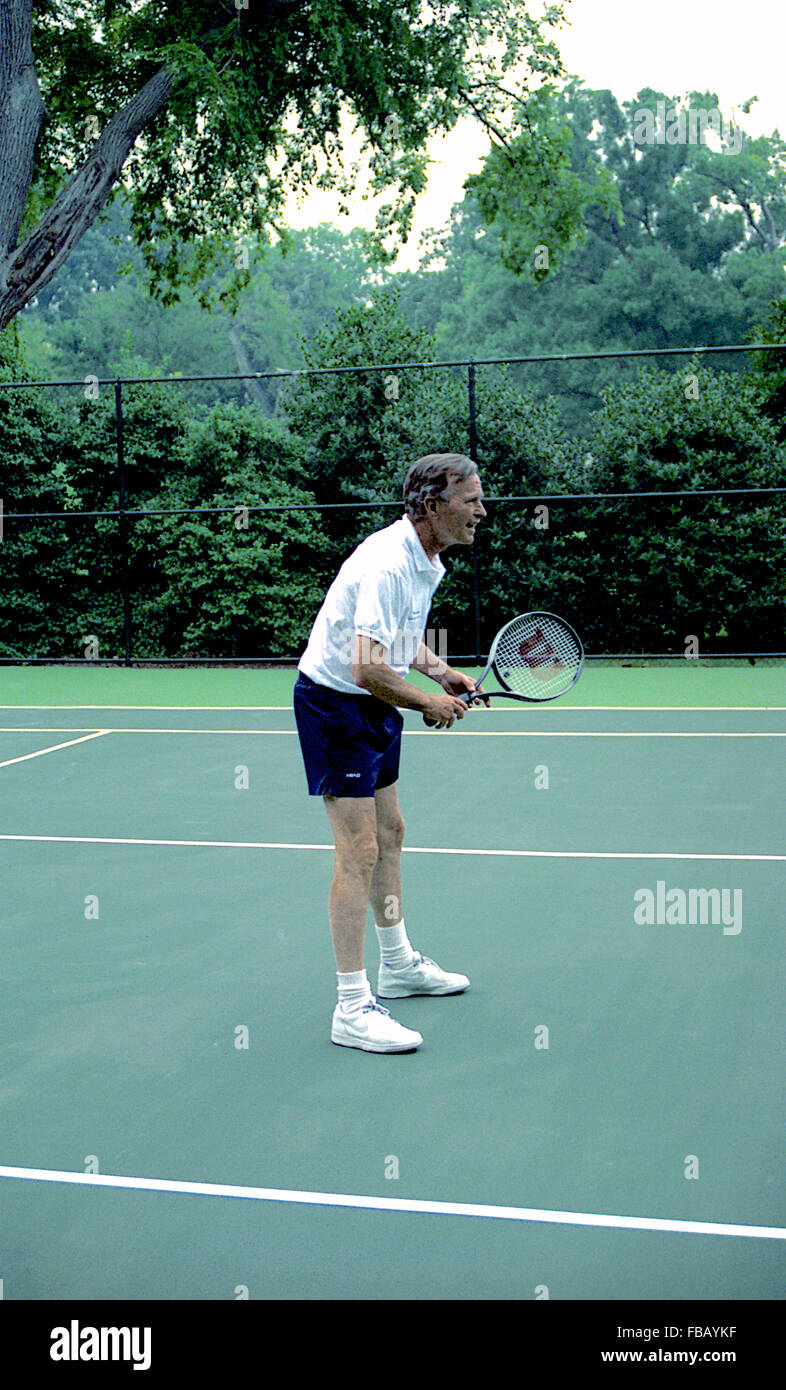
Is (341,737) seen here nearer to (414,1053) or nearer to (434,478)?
(434,478)

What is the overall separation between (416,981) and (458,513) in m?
1.45

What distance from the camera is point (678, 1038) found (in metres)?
4.04

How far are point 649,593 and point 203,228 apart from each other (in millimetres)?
8617

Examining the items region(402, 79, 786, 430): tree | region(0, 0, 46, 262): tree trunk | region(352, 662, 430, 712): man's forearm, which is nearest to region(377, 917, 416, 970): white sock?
region(352, 662, 430, 712): man's forearm

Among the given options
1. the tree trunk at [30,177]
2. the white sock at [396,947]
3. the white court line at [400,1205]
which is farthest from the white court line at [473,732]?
the tree trunk at [30,177]

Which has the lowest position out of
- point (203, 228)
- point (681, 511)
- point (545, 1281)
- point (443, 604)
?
point (545, 1281)

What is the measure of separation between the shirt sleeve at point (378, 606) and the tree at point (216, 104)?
12.5m

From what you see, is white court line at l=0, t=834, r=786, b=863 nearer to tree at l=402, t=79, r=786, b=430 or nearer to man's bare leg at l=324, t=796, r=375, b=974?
man's bare leg at l=324, t=796, r=375, b=974

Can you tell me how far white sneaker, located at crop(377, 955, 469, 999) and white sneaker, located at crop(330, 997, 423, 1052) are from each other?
1.25ft

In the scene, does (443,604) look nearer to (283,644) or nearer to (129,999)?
(283,644)

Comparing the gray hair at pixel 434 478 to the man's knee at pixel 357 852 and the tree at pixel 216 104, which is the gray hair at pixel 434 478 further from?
the tree at pixel 216 104

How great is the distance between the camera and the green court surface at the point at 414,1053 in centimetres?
288

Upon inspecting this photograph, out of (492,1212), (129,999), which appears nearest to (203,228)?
(129,999)

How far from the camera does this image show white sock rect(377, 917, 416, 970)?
174 inches
